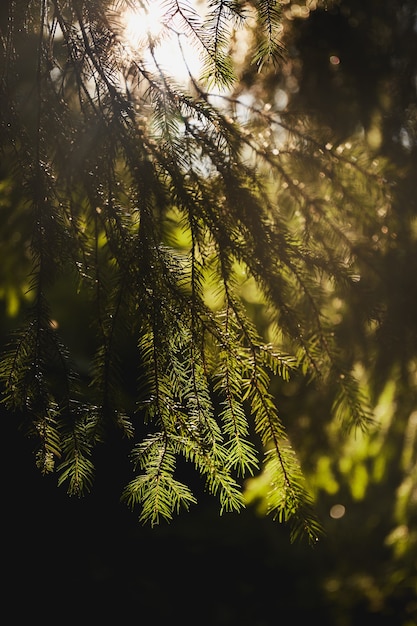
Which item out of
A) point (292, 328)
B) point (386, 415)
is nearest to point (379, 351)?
point (386, 415)

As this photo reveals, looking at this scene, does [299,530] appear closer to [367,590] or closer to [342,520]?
[367,590]

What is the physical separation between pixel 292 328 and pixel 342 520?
3.76 metres

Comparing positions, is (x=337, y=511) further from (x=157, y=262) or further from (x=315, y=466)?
(x=157, y=262)

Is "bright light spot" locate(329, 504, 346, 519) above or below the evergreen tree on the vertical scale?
above

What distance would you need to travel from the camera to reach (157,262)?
1261 millimetres

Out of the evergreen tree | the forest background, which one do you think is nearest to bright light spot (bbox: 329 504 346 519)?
the forest background

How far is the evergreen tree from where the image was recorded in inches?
47.2

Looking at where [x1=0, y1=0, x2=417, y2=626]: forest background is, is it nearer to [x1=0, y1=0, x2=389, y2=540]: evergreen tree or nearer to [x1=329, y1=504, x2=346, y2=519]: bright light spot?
[x1=329, y1=504, x2=346, y2=519]: bright light spot

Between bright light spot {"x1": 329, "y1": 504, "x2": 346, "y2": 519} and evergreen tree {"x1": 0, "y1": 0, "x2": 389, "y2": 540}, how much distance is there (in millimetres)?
2807

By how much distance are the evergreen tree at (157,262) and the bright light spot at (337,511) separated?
2807 mm

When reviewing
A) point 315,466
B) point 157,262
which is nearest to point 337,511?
point 315,466

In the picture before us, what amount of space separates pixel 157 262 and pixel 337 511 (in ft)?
11.7

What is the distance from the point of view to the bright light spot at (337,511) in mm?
4005

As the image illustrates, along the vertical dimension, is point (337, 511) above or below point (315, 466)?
above
